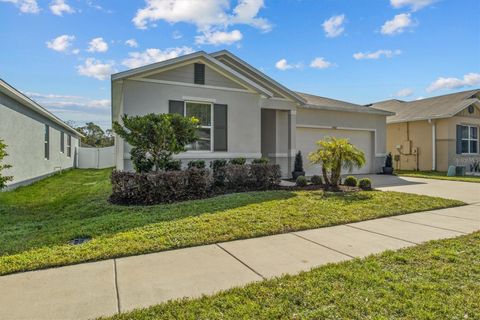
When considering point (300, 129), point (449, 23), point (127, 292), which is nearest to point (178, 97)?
point (300, 129)

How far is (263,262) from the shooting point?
396 cm

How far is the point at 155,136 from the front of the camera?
25.8ft

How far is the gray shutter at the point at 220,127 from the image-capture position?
10695mm

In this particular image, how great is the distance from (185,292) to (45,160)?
15222mm

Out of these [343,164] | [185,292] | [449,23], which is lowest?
[185,292]

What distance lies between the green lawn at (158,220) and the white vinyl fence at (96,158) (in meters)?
17.1

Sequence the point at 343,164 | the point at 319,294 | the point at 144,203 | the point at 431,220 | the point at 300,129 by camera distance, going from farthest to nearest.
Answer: the point at 300,129 → the point at 343,164 → the point at 144,203 → the point at 431,220 → the point at 319,294

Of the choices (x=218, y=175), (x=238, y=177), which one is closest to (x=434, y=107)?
(x=238, y=177)

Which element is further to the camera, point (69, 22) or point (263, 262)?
point (69, 22)

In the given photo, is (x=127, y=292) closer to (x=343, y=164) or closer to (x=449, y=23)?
(x=343, y=164)

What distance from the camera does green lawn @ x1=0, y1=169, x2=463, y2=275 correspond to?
4.28 meters

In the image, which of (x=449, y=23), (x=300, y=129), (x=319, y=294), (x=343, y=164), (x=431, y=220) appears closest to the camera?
(x=319, y=294)

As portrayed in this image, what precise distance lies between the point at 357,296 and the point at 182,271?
198 centimetres

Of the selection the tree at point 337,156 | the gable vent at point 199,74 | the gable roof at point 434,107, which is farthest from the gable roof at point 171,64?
the gable roof at point 434,107
